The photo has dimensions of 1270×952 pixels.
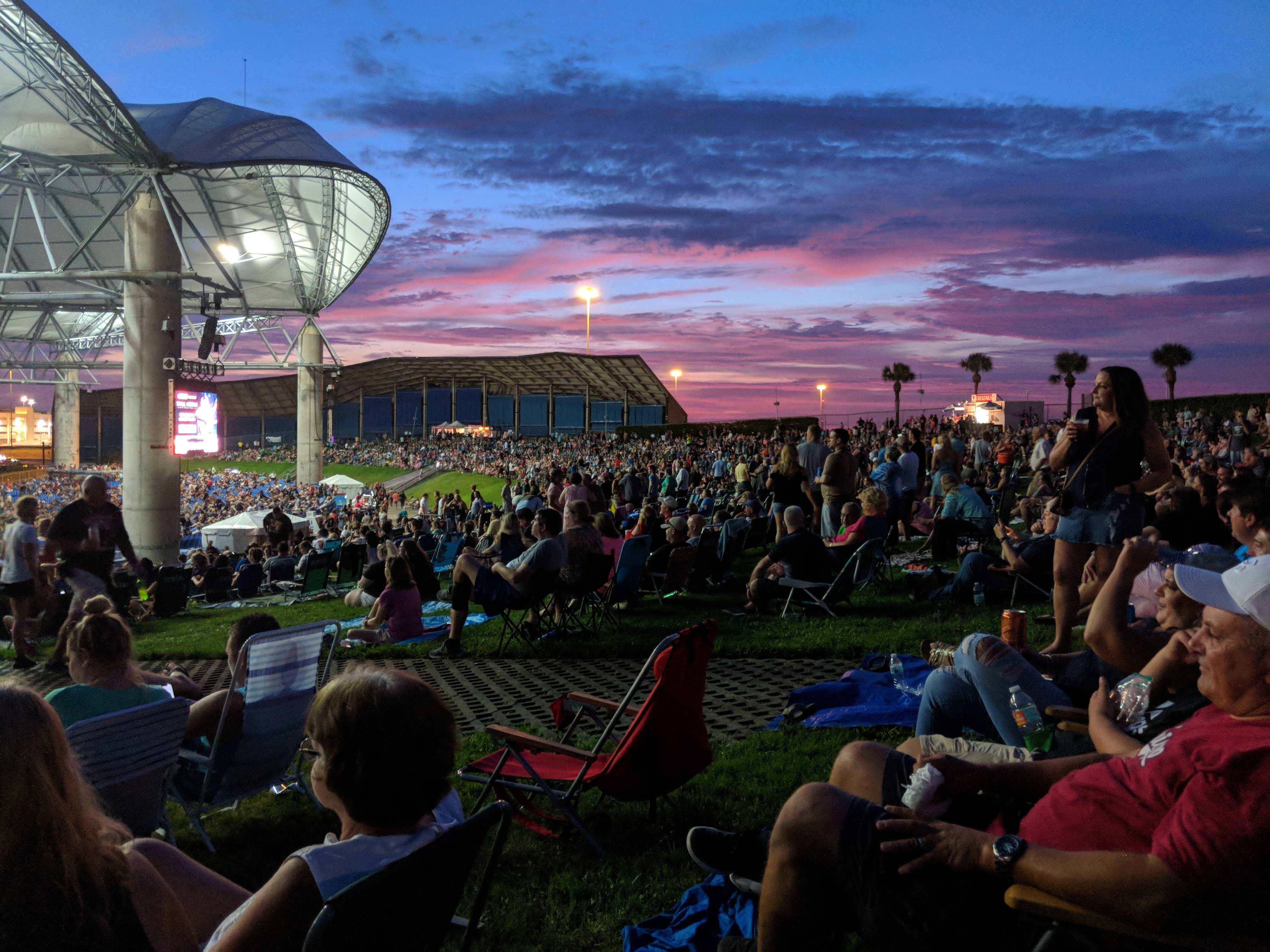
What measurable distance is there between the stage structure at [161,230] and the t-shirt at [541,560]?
1634 centimetres

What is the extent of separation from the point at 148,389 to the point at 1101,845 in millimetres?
23334

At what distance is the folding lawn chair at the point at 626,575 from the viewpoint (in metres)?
8.87

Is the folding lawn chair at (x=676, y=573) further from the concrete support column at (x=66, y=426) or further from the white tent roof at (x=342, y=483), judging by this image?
the concrete support column at (x=66, y=426)

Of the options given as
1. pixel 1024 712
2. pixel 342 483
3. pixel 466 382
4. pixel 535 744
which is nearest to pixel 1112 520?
pixel 1024 712

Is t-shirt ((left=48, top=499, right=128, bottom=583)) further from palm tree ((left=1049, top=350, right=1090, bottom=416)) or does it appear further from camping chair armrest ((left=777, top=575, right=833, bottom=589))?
palm tree ((left=1049, top=350, right=1090, bottom=416))

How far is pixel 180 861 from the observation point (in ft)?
6.73

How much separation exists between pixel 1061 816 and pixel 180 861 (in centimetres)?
220

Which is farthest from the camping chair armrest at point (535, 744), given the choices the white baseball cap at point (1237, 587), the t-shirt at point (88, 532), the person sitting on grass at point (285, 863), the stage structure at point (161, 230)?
the stage structure at point (161, 230)

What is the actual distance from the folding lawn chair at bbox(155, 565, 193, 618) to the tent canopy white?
2701 centimetres

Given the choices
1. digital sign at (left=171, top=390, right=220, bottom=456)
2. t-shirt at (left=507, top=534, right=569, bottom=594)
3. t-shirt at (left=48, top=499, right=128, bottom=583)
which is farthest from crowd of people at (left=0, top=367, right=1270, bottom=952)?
digital sign at (left=171, top=390, right=220, bottom=456)

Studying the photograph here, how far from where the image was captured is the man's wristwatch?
6.13 ft

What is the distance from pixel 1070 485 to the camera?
4.82m

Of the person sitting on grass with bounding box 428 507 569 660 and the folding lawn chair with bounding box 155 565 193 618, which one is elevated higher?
the person sitting on grass with bounding box 428 507 569 660

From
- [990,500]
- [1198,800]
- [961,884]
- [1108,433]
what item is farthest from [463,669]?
[990,500]
